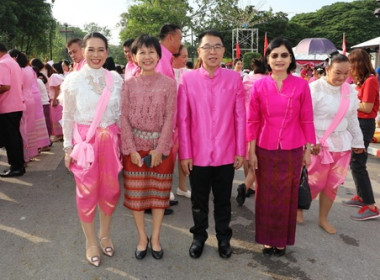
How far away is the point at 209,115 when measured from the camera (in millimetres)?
2645

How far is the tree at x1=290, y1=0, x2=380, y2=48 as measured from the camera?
45969mm

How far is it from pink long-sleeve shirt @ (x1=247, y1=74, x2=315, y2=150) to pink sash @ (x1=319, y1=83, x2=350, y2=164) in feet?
1.72

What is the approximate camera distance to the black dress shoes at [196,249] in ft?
9.43

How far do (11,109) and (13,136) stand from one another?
0.41 m

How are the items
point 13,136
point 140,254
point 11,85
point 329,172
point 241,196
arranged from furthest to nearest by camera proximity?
1. point 13,136
2. point 11,85
3. point 241,196
4. point 329,172
5. point 140,254

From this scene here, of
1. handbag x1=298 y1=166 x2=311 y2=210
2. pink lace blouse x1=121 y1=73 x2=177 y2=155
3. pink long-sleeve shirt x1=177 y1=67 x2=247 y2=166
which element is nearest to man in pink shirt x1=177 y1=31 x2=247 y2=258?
pink long-sleeve shirt x1=177 y1=67 x2=247 y2=166

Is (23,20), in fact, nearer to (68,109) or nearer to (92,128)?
(68,109)

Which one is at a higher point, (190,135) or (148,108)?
(148,108)

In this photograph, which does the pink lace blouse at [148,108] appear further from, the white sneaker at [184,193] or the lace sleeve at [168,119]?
the white sneaker at [184,193]

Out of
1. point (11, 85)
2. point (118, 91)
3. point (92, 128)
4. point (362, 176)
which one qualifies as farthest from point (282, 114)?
point (11, 85)

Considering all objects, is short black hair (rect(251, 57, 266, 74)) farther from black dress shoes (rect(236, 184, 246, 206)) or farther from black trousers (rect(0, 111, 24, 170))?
black trousers (rect(0, 111, 24, 170))

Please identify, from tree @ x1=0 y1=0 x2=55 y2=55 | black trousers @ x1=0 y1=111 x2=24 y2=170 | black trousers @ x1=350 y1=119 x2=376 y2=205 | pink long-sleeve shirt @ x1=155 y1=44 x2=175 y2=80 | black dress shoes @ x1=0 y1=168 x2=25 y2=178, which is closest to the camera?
pink long-sleeve shirt @ x1=155 y1=44 x2=175 y2=80

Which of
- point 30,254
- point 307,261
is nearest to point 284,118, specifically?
point 307,261

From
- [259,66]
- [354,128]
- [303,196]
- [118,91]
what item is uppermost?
[259,66]
